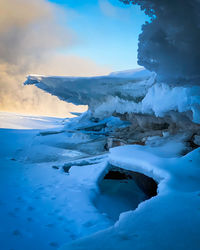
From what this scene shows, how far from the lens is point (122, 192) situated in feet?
13.9

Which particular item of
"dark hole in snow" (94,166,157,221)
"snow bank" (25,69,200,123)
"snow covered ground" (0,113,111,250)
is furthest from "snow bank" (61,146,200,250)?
"snow bank" (25,69,200,123)

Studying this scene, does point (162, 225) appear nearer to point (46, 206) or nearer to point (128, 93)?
point (46, 206)

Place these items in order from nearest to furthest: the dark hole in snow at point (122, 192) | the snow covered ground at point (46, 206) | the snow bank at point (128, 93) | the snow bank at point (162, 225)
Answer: the snow bank at point (162, 225) → the snow covered ground at point (46, 206) → the dark hole in snow at point (122, 192) → the snow bank at point (128, 93)

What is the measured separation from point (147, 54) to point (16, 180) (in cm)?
351

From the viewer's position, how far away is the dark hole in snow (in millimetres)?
3178

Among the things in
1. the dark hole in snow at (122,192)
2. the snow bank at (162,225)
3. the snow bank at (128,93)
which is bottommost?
the dark hole in snow at (122,192)

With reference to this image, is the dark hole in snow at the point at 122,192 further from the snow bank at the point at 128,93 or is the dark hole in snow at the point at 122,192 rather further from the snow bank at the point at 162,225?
the snow bank at the point at 128,93

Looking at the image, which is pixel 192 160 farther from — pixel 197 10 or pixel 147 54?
pixel 197 10

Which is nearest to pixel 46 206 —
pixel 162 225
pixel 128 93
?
pixel 162 225

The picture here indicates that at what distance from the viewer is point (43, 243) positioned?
1801 millimetres

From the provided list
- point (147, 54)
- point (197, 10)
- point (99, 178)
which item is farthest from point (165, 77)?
point (99, 178)

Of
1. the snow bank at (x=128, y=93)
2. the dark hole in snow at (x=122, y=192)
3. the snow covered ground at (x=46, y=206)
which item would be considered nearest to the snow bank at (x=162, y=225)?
the snow covered ground at (x=46, y=206)

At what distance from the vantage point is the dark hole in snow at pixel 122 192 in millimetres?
3178

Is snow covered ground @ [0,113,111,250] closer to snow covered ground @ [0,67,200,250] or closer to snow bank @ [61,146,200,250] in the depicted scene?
snow covered ground @ [0,67,200,250]
